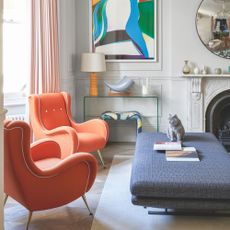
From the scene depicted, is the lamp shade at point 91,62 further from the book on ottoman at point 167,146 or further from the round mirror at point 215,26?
the book on ottoman at point 167,146

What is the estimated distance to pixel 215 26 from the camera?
579 cm

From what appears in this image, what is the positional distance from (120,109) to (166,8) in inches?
63.9

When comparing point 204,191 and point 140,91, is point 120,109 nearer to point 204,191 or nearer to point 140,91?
point 140,91

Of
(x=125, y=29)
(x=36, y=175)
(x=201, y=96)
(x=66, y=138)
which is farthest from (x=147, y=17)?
(x=36, y=175)

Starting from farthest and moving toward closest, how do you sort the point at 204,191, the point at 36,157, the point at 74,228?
the point at 36,157
the point at 74,228
the point at 204,191

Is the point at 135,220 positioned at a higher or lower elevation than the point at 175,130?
lower

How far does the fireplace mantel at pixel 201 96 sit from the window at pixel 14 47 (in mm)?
2359

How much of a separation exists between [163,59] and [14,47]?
222 cm

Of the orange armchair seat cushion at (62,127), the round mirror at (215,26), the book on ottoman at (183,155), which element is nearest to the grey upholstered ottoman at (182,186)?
the book on ottoman at (183,155)

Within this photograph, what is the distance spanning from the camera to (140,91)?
607 centimetres

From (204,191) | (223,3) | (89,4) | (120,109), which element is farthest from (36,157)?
(223,3)

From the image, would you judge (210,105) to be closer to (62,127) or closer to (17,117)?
(62,127)

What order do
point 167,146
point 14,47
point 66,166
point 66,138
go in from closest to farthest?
point 66,166, point 167,146, point 66,138, point 14,47

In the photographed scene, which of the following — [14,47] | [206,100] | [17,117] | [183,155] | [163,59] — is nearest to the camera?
[183,155]
